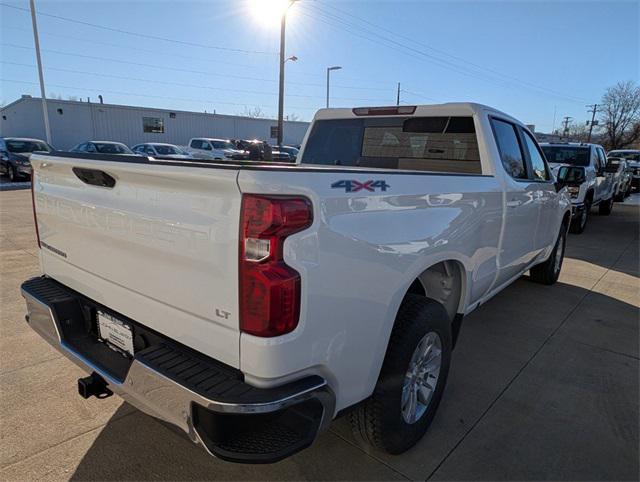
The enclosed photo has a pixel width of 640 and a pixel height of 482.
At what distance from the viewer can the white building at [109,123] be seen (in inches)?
1156

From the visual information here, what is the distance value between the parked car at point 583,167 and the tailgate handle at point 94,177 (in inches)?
367

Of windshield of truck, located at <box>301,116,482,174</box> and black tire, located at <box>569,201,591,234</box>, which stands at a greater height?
windshield of truck, located at <box>301,116,482,174</box>

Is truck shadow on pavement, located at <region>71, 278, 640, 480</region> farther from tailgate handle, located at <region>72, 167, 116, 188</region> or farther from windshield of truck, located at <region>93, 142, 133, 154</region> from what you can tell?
windshield of truck, located at <region>93, 142, 133, 154</region>

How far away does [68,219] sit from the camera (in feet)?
7.66

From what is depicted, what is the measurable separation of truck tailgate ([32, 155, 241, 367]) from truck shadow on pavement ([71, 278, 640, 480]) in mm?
539

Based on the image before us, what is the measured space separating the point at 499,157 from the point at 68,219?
3.01 meters

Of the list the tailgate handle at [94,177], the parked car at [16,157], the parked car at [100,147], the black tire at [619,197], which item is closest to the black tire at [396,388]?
the tailgate handle at [94,177]

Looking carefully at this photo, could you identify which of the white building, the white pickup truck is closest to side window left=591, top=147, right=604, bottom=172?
the white pickup truck

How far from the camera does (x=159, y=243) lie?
1799 mm

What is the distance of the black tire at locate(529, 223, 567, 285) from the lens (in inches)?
217

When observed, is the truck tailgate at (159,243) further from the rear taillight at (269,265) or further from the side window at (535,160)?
the side window at (535,160)

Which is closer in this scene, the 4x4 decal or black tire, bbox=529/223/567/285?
the 4x4 decal

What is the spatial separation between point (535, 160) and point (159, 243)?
3970mm

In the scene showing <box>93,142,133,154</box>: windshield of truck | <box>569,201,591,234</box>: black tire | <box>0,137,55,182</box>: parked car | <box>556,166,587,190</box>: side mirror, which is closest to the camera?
<box>556,166,587,190</box>: side mirror
